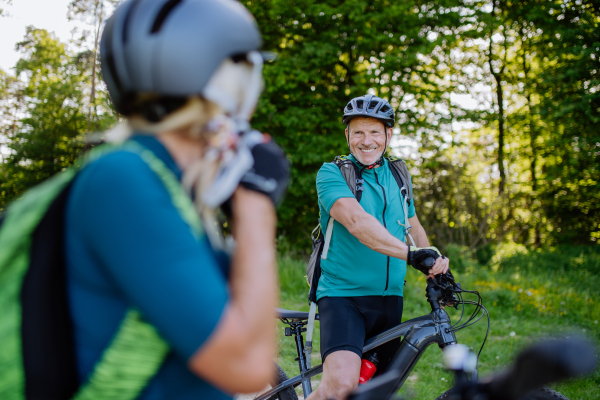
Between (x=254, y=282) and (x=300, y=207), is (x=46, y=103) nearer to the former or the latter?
(x=300, y=207)

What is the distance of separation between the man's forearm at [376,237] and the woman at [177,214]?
5.81ft

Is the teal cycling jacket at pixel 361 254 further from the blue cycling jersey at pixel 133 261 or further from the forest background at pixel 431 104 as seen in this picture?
the forest background at pixel 431 104

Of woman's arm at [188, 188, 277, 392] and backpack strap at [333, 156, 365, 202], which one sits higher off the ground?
backpack strap at [333, 156, 365, 202]

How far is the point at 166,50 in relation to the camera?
86 centimetres

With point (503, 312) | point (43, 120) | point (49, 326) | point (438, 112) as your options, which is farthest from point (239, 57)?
point (43, 120)

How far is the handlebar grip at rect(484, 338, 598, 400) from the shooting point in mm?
925

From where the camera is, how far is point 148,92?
2.83 feet

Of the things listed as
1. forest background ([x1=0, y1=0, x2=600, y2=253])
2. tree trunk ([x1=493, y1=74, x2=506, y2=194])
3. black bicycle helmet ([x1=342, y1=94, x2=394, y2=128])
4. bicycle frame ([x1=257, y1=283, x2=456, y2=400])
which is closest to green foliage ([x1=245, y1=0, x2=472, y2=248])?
forest background ([x1=0, y1=0, x2=600, y2=253])

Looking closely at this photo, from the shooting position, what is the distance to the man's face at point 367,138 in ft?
10.2

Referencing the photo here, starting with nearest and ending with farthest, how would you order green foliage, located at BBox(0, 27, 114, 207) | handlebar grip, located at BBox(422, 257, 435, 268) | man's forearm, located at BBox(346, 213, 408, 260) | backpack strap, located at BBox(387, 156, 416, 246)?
handlebar grip, located at BBox(422, 257, 435, 268)
man's forearm, located at BBox(346, 213, 408, 260)
backpack strap, located at BBox(387, 156, 416, 246)
green foliage, located at BBox(0, 27, 114, 207)

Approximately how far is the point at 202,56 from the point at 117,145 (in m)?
0.23

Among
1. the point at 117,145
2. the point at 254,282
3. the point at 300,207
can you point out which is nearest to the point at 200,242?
the point at 254,282

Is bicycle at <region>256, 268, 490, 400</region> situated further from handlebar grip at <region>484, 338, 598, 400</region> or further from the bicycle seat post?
handlebar grip at <region>484, 338, 598, 400</region>

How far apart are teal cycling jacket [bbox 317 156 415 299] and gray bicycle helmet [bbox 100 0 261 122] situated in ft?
6.54
